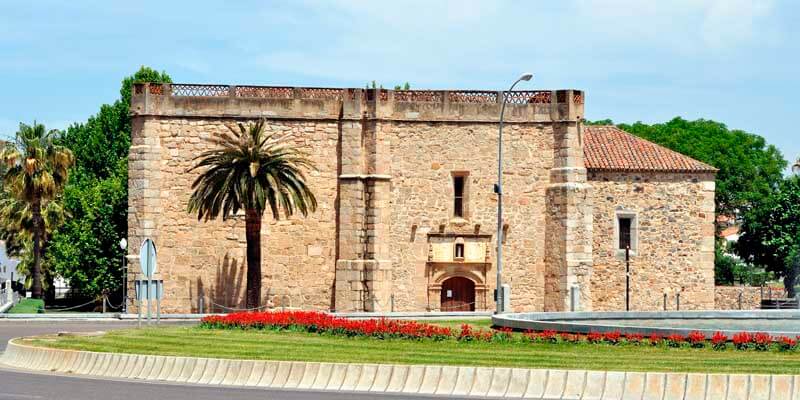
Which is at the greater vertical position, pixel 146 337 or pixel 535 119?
pixel 535 119

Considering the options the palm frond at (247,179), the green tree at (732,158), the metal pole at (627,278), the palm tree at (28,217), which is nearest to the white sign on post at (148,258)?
the palm frond at (247,179)

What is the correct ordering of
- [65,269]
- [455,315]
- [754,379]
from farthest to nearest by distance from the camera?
1. [65,269]
2. [455,315]
3. [754,379]

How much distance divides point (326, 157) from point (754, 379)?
117 feet

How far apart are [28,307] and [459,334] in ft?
108

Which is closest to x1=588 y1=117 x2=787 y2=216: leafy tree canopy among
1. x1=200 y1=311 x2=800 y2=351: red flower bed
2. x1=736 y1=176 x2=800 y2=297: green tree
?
x1=736 y1=176 x2=800 y2=297: green tree

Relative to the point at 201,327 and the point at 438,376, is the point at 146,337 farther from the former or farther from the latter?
the point at 438,376

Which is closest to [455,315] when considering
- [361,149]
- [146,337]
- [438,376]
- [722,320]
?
[361,149]

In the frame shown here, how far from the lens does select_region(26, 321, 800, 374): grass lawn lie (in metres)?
→ 27.4

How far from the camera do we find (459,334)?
3328 cm

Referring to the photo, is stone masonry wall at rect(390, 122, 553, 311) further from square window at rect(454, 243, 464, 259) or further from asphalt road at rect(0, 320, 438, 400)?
asphalt road at rect(0, 320, 438, 400)

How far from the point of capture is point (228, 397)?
24141 millimetres

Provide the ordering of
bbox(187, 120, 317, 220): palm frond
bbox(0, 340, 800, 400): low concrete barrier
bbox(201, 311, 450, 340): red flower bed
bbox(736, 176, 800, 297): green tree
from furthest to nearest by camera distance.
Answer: bbox(736, 176, 800, 297): green tree, bbox(187, 120, 317, 220): palm frond, bbox(201, 311, 450, 340): red flower bed, bbox(0, 340, 800, 400): low concrete barrier

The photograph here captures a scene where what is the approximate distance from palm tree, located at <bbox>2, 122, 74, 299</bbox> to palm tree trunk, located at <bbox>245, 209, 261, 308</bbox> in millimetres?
18042

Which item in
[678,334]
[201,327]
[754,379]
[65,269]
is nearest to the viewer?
[754,379]
